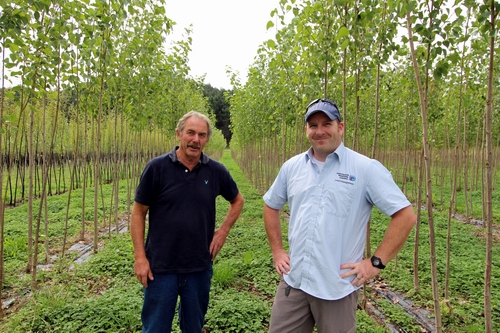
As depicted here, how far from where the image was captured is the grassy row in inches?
144

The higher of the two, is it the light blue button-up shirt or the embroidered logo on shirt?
the embroidered logo on shirt

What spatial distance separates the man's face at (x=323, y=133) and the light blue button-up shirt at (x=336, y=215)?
74 millimetres

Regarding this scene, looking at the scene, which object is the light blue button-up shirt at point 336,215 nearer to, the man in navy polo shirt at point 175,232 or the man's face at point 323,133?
the man's face at point 323,133

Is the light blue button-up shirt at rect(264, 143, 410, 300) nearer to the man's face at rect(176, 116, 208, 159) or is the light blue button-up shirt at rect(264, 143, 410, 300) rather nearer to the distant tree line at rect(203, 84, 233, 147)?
the man's face at rect(176, 116, 208, 159)

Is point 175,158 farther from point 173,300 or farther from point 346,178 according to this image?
point 346,178

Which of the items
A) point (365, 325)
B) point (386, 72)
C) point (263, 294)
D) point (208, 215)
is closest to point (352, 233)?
point (208, 215)

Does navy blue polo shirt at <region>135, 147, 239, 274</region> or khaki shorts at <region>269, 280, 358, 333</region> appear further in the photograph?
navy blue polo shirt at <region>135, 147, 239, 274</region>

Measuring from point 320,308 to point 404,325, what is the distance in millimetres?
2386

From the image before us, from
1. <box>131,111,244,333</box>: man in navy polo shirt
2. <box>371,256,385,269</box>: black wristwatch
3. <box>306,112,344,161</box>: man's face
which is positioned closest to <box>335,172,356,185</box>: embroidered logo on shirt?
<box>306,112,344,161</box>: man's face

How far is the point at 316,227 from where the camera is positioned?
212 cm

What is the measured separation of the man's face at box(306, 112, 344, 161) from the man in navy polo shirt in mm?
860

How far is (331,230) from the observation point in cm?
208

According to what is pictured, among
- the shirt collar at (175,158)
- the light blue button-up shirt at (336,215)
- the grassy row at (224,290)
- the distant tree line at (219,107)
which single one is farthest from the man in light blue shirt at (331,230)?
the distant tree line at (219,107)

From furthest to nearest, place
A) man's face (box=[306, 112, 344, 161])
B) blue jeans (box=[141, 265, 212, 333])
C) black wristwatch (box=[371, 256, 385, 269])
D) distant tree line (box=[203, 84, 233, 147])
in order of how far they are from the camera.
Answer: distant tree line (box=[203, 84, 233, 147]) < blue jeans (box=[141, 265, 212, 333]) < man's face (box=[306, 112, 344, 161]) < black wristwatch (box=[371, 256, 385, 269])
